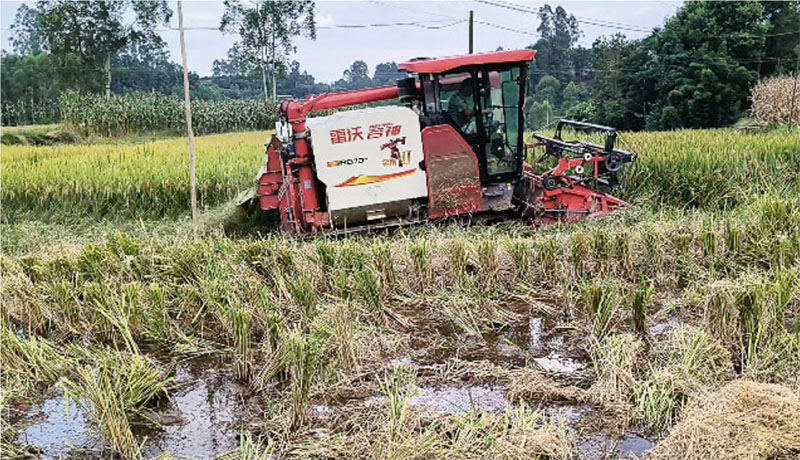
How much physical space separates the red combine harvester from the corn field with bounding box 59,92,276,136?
19054 mm

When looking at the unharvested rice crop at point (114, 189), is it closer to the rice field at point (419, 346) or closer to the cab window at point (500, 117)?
the rice field at point (419, 346)

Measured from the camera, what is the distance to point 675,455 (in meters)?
3.20

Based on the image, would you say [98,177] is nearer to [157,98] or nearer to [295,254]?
[295,254]

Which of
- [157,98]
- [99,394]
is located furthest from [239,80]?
[99,394]

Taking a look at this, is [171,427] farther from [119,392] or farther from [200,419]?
[119,392]

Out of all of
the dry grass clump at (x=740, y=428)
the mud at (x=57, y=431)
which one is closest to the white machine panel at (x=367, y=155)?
the mud at (x=57, y=431)

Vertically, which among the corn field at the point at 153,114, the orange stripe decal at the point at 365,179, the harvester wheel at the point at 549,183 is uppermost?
the corn field at the point at 153,114

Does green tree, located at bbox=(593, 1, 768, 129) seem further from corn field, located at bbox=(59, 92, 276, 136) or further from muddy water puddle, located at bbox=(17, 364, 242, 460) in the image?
muddy water puddle, located at bbox=(17, 364, 242, 460)

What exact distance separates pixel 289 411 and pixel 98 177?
7.56 meters

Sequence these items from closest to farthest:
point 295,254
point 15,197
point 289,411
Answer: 1. point 289,411
2. point 295,254
3. point 15,197

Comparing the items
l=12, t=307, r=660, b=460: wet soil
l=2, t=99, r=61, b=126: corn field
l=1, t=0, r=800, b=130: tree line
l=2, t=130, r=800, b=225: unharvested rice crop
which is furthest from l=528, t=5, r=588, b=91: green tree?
l=12, t=307, r=660, b=460: wet soil

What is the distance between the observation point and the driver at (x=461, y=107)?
783cm

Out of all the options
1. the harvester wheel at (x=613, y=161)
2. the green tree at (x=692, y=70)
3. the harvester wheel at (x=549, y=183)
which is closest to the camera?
the harvester wheel at (x=549, y=183)

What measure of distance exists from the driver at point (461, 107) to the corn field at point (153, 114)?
20041mm
